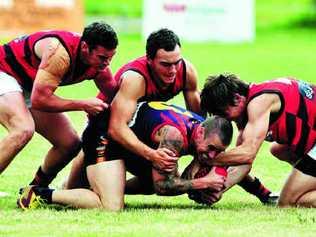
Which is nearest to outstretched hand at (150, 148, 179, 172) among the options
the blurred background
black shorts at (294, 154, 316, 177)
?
black shorts at (294, 154, 316, 177)

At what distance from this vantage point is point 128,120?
1023 centimetres

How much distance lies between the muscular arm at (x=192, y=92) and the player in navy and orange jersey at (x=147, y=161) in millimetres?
417

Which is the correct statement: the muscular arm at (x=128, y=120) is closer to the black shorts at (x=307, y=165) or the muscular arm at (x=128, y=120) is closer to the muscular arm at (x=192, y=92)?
the muscular arm at (x=192, y=92)

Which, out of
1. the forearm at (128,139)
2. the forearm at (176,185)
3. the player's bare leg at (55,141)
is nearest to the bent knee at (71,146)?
the player's bare leg at (55,141)

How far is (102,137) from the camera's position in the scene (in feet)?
34.0

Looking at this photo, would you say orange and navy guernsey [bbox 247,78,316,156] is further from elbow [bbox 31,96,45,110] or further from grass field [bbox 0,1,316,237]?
elbow [bbox 31,96,45,110]

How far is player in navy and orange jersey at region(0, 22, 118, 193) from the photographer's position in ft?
33.2

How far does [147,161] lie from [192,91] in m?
0.91

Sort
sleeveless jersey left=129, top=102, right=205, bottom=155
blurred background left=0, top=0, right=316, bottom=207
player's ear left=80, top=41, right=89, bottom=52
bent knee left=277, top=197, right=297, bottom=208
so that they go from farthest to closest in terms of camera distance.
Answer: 1. blurred background left=0, top=0, right=316, bottom=207
2. bent knee left=277, top=197, right=297, bottom=208
3. player's ear left=80, top=41, right=89, bottom=52
4. sleeveless jersey left=129, top=102, right=205, bottom=155

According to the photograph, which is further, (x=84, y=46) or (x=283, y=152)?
(x=283, y=152)

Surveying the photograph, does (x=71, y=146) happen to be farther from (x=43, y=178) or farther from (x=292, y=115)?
(x=292, y=115)

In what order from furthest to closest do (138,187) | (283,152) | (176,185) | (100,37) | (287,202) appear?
(283,152), (138,187), (287,202), (100,37), (176,185)

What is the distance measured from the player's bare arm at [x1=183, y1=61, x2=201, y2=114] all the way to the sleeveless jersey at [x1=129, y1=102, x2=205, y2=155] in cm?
41

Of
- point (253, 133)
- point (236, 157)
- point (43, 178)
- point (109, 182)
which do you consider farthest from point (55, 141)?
point (253, 133)
